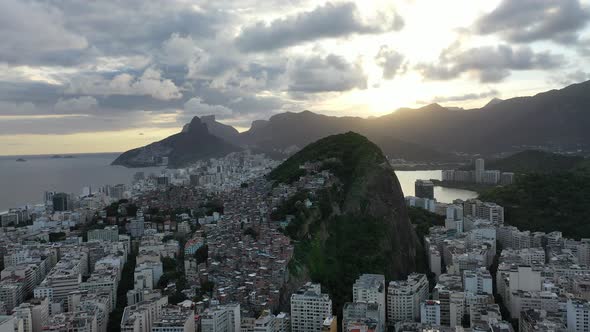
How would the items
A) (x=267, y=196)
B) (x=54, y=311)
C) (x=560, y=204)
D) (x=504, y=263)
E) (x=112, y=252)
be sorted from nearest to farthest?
(x=54, y=311), (x=504, y=263), (x=112, y=252), (x=267, y=196), (x=560, y=204)

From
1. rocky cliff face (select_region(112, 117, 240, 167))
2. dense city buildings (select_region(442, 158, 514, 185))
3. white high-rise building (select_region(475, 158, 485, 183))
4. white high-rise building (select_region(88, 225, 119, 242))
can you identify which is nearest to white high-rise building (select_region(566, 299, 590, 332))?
white high-rise building (select_region(88, 225, 119, 242))

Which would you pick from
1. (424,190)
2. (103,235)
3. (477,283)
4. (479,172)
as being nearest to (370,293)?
(477,283)

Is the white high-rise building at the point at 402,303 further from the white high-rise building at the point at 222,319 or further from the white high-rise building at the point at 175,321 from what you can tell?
the white high-rise building at the point at 175,321

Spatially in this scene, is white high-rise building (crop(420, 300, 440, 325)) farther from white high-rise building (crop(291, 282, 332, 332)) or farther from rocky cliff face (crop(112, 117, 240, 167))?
rocky cliff face (crop(112, 117, 240, 167))

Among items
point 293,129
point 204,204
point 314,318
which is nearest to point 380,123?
point 293,129

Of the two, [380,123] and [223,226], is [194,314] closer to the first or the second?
[223,226]

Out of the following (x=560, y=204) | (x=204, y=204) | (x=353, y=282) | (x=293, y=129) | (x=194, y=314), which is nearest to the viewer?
(x=194, y=314)

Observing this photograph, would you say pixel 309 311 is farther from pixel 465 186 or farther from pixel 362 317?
pixel 465 186

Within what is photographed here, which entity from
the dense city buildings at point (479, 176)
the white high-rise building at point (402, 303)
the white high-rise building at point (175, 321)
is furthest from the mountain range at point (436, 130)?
the white high-rise building at point (175, 321)
